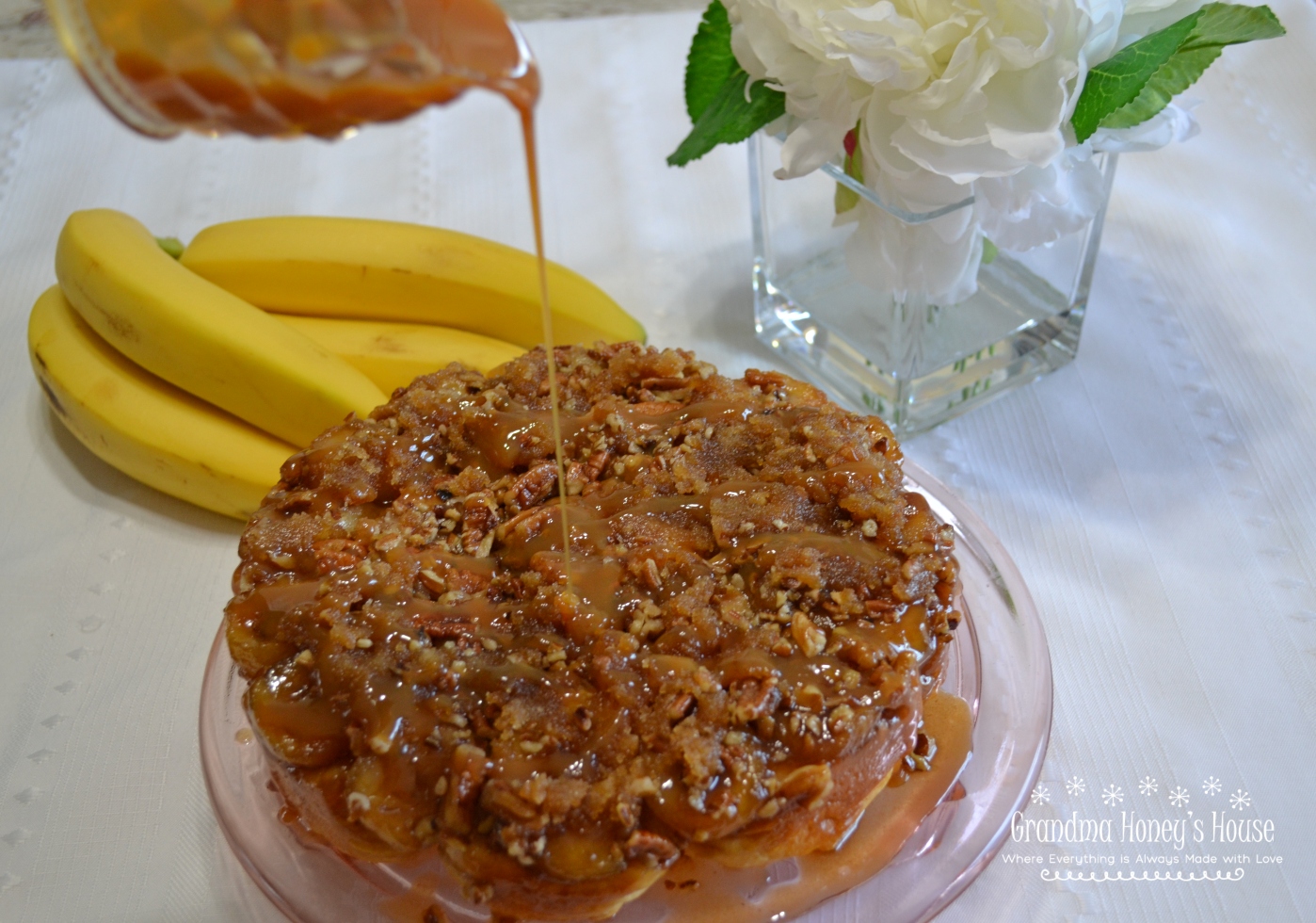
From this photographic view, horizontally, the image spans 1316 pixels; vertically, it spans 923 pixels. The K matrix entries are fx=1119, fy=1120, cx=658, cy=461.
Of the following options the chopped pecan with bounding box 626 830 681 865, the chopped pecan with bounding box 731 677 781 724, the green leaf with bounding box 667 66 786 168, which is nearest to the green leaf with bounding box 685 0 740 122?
the green leaf with bounding box 667 66 786 168

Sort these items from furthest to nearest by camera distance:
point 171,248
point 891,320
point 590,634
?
point 171,248 < point 891,320 < point 590,634

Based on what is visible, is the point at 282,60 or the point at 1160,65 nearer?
the point at 282,60

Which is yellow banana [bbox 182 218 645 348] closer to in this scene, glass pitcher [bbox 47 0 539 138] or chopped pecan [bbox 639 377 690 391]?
chopped pecan [bbox 639 377 690 391]

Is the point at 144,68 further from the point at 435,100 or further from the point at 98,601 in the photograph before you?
the point at 98,601

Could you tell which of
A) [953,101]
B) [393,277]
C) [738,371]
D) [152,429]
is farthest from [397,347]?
[953,101]

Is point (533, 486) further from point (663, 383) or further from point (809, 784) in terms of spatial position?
point (809, 784)

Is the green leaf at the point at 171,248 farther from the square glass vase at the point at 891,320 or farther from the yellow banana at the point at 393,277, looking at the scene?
the square glass vase at the point at 891,320

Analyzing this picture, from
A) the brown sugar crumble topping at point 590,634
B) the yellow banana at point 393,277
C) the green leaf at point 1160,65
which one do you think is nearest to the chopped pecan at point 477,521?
the brown sugar crumble topping at point 590,634
